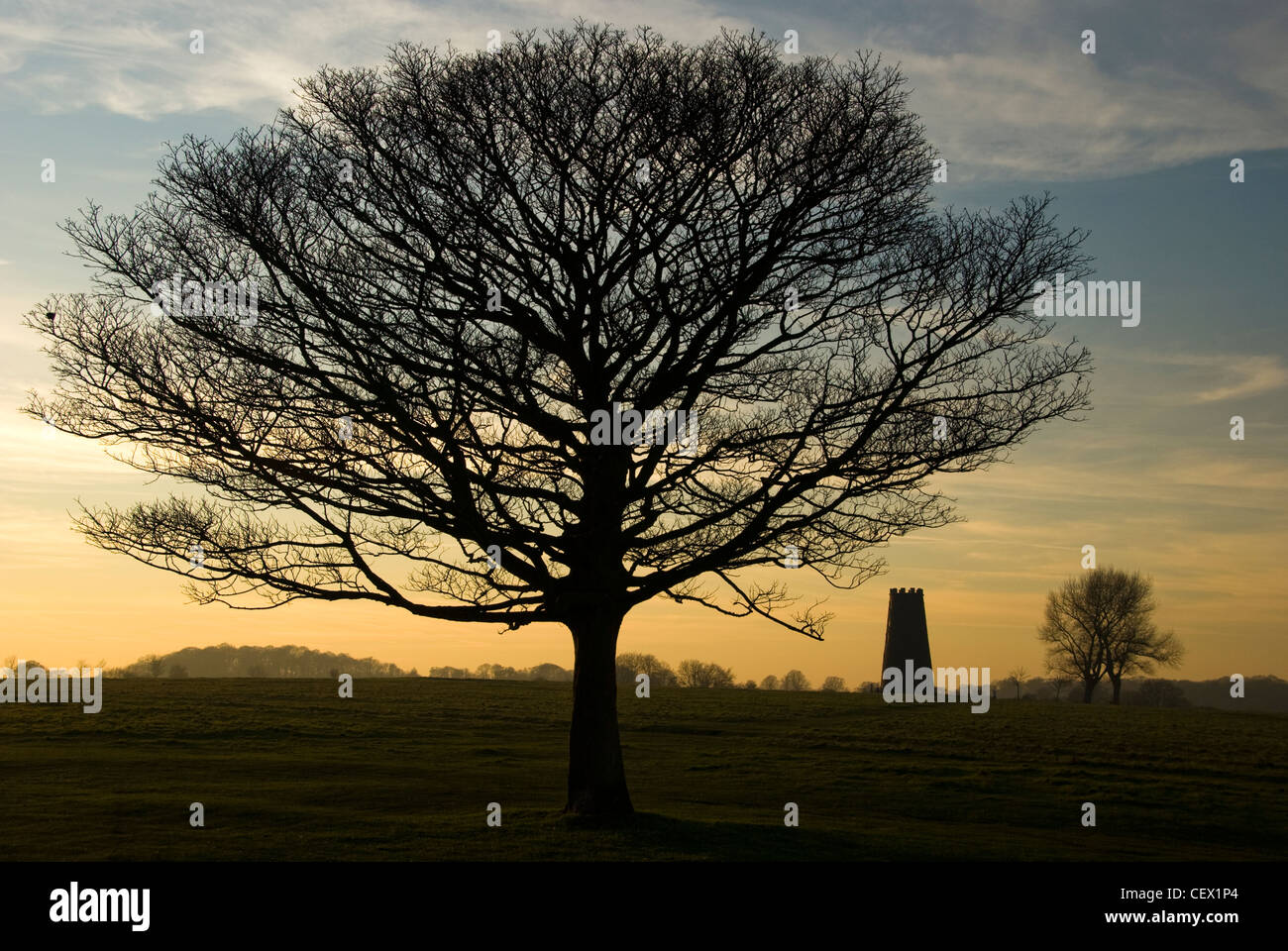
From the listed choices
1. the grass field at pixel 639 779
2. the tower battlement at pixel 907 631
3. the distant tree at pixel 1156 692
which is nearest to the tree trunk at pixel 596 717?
the grass field at pixel 639 779

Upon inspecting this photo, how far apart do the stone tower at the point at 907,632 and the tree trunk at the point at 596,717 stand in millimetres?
51973

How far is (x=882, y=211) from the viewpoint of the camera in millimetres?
17875

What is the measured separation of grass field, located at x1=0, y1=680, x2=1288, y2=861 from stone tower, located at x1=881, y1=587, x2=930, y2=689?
10.9m

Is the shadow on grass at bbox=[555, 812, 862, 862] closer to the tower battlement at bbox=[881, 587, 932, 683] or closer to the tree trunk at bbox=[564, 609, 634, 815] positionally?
the tree trunk at bbox=[564, 609, 634, 815]

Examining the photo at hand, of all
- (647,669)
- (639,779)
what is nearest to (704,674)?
A: (647,669)

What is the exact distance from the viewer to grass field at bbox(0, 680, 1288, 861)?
18.3 m

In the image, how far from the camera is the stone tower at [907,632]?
67.8 metres

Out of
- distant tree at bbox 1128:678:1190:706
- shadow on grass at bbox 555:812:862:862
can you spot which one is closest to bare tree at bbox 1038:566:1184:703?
distant tree at bbox 1128:678:1190:706

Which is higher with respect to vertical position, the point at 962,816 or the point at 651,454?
the point at 651,454

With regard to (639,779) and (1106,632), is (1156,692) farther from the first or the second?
(639,779)

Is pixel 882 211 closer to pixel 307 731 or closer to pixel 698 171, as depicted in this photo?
pixel 698 171
